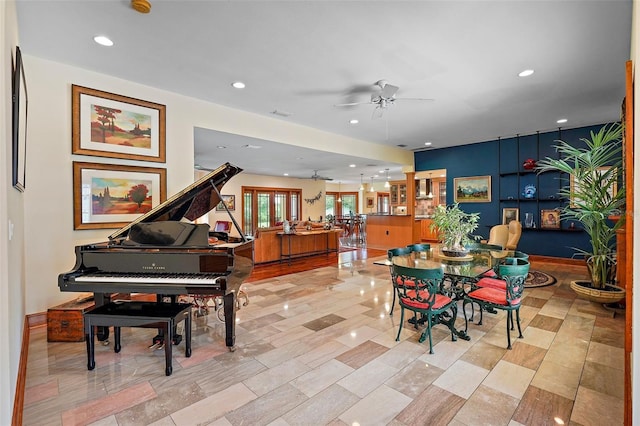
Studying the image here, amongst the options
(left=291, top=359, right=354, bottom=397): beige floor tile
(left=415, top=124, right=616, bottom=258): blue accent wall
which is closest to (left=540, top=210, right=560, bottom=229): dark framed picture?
(left=415, top=124, right=616, bottom=258): blue accent wall

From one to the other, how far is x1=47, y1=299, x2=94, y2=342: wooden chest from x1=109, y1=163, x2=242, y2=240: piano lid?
877mm

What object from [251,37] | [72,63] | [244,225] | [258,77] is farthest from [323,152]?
[244,225]

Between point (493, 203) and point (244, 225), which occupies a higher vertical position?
point (493, 203)

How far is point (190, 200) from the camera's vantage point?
294 centimetres

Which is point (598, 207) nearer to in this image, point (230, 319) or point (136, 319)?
point (230, 319)

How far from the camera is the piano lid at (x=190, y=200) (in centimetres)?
276

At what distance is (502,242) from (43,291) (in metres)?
6.99

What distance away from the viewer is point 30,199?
3.16 meters

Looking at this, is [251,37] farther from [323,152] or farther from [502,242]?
[502,242]

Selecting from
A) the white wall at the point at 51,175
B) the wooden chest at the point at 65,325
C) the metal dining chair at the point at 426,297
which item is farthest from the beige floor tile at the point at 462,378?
the white wall at the point at 51,175

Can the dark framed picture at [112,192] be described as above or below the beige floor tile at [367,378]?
above

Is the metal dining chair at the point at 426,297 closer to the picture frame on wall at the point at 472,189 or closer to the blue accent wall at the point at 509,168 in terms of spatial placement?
the blue accent wall at the point at 509,168

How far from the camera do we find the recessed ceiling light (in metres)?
2.79

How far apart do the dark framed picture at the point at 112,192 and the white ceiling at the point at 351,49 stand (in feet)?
3.71
